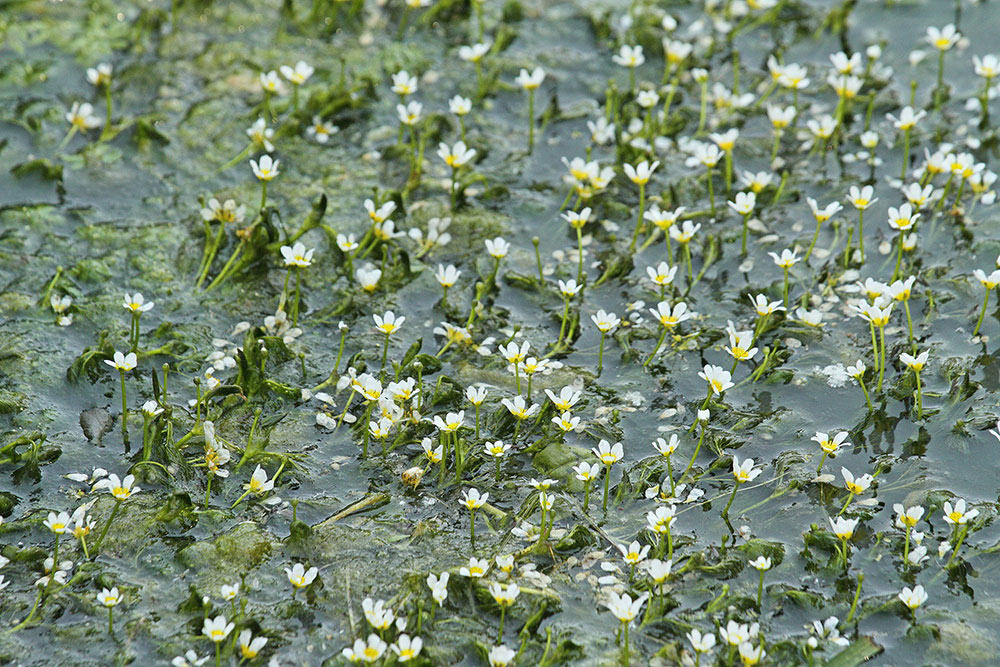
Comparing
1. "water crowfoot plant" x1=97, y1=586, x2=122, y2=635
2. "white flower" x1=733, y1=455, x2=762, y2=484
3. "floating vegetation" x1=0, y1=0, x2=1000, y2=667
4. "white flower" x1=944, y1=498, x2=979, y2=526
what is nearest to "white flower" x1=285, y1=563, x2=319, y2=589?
"floating vegetation" x1=0, y1=0, x2=1000, y2=667

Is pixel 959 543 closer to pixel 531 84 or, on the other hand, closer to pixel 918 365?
pixel 918 365

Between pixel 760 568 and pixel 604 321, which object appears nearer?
pixel 760 568

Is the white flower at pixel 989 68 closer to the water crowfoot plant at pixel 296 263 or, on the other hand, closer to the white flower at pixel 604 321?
the white flower at pixel 604 321

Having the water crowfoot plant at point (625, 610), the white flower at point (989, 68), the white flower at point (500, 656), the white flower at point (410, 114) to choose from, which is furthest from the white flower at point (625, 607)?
the white flower at point (989, 68)

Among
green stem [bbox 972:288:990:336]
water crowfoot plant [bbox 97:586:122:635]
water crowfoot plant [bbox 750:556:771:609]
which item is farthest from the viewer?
green stem [bbox 972:288:990:336]

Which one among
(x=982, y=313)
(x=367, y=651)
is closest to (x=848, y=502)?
(x=982, y=313)

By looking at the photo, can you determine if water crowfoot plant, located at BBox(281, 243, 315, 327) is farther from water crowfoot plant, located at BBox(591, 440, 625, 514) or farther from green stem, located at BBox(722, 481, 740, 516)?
green stem, located at BBox(722, 481, 740, 516)

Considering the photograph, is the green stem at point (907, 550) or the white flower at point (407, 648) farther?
the green stem at point (907, 550)

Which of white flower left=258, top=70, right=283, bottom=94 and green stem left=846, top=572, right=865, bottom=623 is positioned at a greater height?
white flower left=258, top=70, right=283, bottom=94

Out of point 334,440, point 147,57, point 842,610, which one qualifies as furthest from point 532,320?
point 147,57
